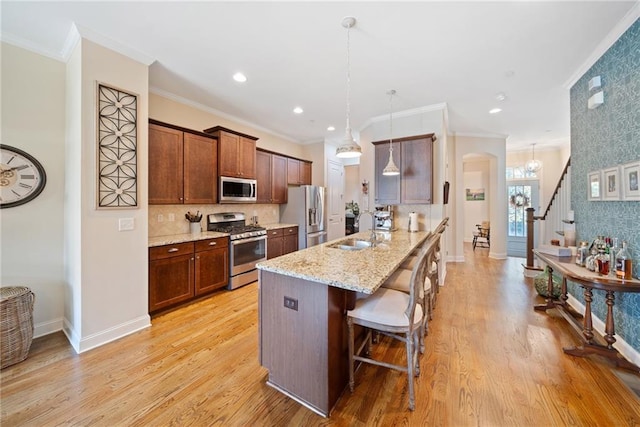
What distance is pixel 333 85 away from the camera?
3494 mm

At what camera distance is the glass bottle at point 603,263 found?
227 centimetres

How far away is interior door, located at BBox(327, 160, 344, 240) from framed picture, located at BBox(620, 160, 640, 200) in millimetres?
4643

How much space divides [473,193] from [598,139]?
5976 millimetres

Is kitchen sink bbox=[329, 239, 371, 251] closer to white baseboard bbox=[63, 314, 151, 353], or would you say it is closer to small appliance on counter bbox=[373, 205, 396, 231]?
small appliance on counter bbox=[373, 205, 396, 231]

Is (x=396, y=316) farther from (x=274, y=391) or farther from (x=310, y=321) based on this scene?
(x=274, y=391)

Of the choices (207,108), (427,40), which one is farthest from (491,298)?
(207,108)

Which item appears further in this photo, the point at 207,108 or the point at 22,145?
the point at 207,108

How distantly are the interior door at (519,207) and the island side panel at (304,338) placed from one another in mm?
7806

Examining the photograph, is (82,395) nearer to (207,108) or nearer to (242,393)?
(242,393)

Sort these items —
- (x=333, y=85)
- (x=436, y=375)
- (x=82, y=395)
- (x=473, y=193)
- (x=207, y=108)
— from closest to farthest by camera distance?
(x=82, y=395)
(x=436, y=375)
(x=333, y=85)
(x=207, y=108)
(x=473, y=193)

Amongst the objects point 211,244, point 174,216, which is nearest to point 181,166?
point 174,216

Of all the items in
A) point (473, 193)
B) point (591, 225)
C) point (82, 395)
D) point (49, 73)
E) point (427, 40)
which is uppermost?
point (427, 40)

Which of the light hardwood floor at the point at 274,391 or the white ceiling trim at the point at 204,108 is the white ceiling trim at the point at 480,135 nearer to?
the white ceiling trim at the point at 204,108

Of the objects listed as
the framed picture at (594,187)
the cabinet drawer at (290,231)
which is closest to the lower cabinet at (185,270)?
the cabinet drawer at (290,231)
